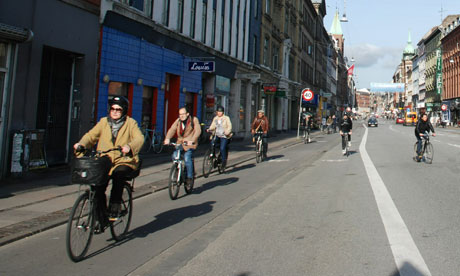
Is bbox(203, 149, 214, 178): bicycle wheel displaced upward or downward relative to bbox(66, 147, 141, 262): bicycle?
downward

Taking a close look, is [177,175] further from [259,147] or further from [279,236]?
[259,147]

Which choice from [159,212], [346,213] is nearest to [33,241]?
[159,212]

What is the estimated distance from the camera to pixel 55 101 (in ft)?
39.8

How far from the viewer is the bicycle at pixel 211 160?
12.1 meters

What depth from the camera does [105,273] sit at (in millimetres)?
Result: 4352

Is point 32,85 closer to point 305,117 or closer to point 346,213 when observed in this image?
point 346,213

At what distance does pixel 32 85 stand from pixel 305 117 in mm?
17801

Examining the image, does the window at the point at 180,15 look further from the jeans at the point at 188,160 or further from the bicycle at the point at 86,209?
the bicycle at the point at 86,209

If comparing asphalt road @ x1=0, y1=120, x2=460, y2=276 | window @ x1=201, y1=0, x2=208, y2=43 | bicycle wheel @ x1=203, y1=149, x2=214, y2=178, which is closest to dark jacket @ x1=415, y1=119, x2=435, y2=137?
asphalt road @ x1=0, y1=120, x2=460, y2=276

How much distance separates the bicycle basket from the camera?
15.3 feet

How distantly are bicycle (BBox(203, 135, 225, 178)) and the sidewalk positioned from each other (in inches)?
13.7

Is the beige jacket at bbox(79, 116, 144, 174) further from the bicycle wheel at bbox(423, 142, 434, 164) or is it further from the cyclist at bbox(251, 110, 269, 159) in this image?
the bicycle wheel at bbox(423, 142, 434, 164)

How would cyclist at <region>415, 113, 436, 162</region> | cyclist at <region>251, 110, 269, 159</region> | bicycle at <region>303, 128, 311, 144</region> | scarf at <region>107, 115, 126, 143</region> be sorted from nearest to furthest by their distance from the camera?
scarf at <region>107, 115, 126, 143</region>
cyclist at <region>415, 113, 436, 162</region>
cyclist at <region>251, 110, 269, 159</region>
bicycle at <region>303, 128, 311, 144</region>

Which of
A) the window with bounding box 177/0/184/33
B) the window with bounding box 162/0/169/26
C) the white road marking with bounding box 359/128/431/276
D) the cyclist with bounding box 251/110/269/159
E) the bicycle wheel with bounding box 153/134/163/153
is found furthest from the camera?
the window with bounding box 177/0/184/33
